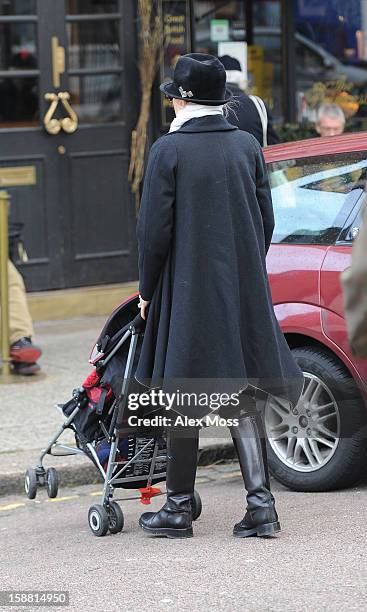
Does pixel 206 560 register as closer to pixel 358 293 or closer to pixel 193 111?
pixel 193 111

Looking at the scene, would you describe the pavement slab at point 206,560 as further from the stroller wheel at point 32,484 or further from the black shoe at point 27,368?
the black shoe at point 27,368

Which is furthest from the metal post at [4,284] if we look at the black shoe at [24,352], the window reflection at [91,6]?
the window reflection at [91,6]

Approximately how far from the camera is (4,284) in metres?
8.55

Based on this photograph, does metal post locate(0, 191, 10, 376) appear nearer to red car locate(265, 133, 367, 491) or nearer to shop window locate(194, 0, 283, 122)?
red car locate(265, 133, 367, 491)

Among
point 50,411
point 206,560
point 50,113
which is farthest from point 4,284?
point 206,560

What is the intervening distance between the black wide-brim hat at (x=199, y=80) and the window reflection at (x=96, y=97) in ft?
17.1

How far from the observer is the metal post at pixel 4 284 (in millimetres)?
8438

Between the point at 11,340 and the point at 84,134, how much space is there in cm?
239

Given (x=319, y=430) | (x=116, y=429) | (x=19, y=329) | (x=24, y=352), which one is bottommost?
(x=24, y=352)

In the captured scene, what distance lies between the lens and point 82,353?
950 centimetres

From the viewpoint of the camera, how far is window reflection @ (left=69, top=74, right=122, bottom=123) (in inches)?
412

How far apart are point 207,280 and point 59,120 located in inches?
212

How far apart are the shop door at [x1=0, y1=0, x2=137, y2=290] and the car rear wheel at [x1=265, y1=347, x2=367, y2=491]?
14.7ft

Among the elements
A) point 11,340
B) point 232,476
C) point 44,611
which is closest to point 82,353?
point 11,340
